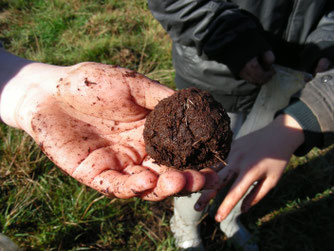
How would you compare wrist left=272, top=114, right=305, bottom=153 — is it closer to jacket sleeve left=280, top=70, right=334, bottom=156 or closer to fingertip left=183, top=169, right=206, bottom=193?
jacket sleeve left=280, top=70, right=334, bottom=156

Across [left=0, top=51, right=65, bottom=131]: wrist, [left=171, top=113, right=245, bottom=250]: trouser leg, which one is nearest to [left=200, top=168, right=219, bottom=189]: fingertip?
[left=171, top=113, right=245, bottom=250]: trouser leg

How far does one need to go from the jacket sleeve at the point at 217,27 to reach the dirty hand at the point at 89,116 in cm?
77

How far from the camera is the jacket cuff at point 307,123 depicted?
7.89 feet

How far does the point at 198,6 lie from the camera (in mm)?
2641

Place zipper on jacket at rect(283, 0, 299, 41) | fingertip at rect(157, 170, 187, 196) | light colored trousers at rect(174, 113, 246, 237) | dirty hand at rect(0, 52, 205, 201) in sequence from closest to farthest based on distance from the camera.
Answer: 1. fingertip at rect(157, 170, 187, 196)
2. dirty hand at rect(0, 52, 205, 201)
3. zipper on jacket at rect(283, 0, 299, 41)
4. light colored trousers at rect(174, 113, 246, 237)

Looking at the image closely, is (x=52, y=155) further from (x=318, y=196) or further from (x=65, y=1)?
(x=65, y=1)

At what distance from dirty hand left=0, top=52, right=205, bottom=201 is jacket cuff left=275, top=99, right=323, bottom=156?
1.16m

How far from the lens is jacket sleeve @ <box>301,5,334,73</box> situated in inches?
111

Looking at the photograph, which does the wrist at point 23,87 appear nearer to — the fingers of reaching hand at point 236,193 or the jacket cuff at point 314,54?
the fingers of reaching hand at point 236,193

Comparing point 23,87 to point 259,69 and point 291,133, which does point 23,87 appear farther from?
point 291,133

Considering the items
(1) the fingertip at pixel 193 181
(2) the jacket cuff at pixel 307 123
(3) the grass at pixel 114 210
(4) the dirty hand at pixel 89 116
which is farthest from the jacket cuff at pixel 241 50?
(3) the grass at pixel 114 210

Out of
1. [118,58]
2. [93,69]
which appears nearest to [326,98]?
[93,69]

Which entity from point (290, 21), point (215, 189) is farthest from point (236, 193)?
point (290, 21)

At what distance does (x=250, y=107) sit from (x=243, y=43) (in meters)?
1.03
